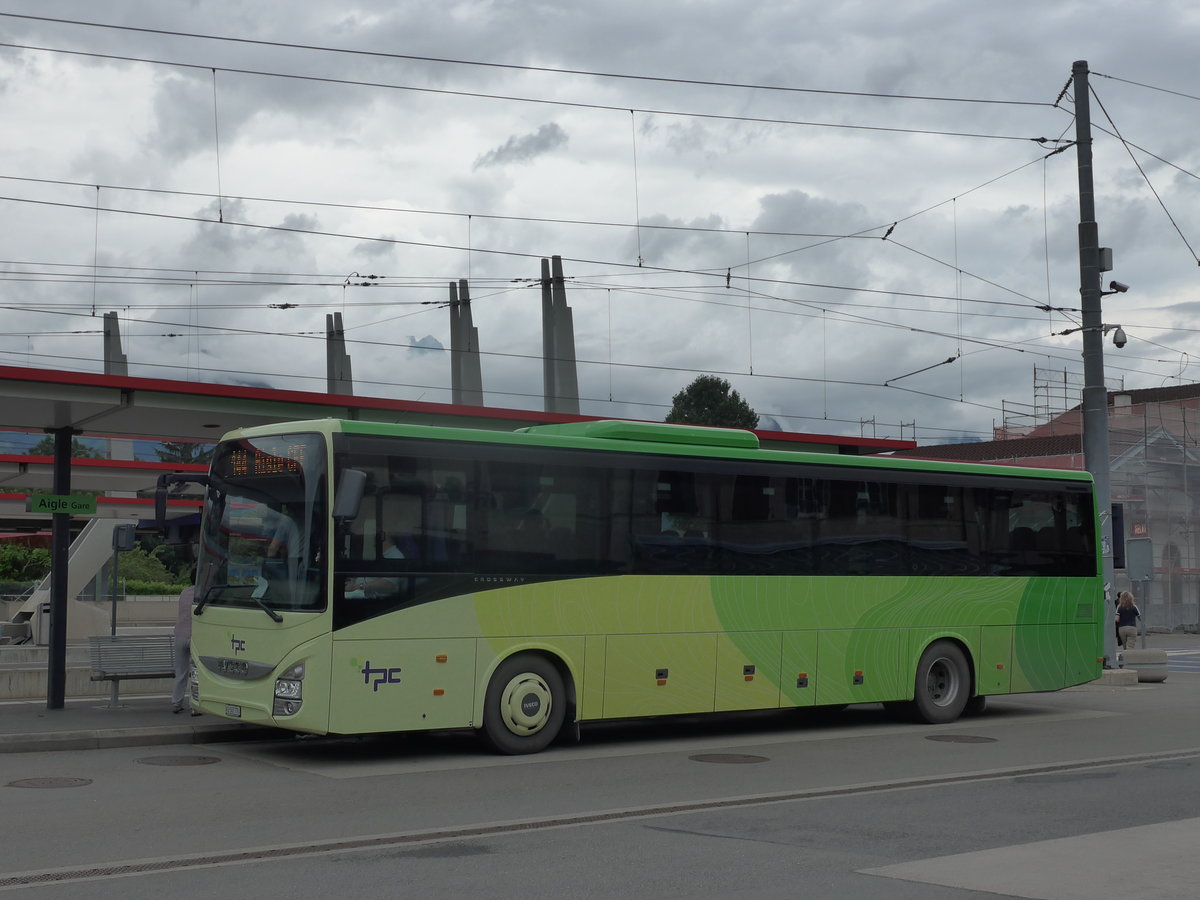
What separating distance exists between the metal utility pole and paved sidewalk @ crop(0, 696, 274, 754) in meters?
15.4

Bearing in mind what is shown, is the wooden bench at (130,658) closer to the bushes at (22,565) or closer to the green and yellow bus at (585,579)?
the green and yellow bus at (585,579)

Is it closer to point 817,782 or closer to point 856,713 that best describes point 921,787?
point 817,782

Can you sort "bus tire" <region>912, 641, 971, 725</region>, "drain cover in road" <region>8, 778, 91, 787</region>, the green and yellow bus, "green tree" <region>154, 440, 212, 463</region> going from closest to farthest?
1. "drain cover in road" <region>8, 778, 91, 787</region>
2. the green and yellow bus
3. "bus tire" <region>912, 641, 971, 725</region>
4. "green tree" <region>154, 440, 212, 463</region>

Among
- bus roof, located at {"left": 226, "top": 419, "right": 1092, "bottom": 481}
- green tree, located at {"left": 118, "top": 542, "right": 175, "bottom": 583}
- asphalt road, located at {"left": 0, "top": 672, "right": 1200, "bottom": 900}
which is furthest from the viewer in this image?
green tree, located at {"left": 118, "top": 542, "right": 175, "bottom": 583}

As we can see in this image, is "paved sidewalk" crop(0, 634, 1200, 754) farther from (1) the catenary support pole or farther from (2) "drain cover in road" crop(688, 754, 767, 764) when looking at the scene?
(2) "drain cover in road" crop(688, 754, 767, 764)

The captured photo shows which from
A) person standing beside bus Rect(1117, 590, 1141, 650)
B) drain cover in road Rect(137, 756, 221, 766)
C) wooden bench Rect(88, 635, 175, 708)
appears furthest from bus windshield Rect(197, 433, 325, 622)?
person standing beside bus Rect(1117, 590, 1141, 650)

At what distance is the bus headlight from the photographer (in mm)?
12469

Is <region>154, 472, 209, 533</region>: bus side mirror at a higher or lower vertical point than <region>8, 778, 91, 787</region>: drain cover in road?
higher

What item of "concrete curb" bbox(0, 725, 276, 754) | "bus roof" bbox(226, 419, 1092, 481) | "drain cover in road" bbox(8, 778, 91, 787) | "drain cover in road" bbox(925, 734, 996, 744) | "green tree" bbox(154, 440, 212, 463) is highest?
"green tree" bbox(154, 440, 212, 463)

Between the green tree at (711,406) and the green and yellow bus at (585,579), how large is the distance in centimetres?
6622

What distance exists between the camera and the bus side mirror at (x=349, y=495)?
12.2m

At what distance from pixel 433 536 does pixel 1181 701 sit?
44.3ft

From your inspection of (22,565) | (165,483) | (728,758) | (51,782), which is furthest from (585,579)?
(22,565)

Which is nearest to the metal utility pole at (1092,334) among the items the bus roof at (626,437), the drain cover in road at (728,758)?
the bus roof at (626,437)
